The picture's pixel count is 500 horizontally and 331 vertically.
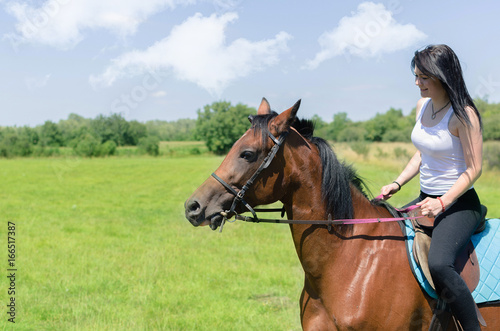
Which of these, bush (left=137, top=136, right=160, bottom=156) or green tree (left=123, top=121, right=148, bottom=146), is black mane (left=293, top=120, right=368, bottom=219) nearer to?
bush (left=137, top=136, right=160, bottom=156)

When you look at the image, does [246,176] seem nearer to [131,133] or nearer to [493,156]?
[493,156]

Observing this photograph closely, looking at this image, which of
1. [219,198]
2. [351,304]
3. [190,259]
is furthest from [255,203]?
[190,259]

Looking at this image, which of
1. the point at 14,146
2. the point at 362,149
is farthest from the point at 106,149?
the point at 362,149

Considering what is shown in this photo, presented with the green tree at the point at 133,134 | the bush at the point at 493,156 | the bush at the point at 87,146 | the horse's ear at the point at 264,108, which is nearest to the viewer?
the horse's ear at the point at 264,108

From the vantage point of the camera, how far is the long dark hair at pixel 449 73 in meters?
2.77

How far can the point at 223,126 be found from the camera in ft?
258

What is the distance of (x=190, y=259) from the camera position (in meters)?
8.89

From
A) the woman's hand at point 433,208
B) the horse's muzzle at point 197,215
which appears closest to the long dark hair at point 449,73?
the woman's hand at point 433,208

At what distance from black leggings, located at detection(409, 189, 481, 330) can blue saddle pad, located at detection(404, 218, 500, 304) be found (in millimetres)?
115

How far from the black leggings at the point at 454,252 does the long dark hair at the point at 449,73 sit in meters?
0.65

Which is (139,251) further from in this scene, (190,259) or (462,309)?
(462,309)

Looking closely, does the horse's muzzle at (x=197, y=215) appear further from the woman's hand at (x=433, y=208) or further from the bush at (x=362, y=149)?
the bush at (x=362, y=149)

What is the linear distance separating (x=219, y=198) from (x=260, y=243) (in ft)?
25.7

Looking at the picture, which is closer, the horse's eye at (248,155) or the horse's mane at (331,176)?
the horse's eye at (248,155)
